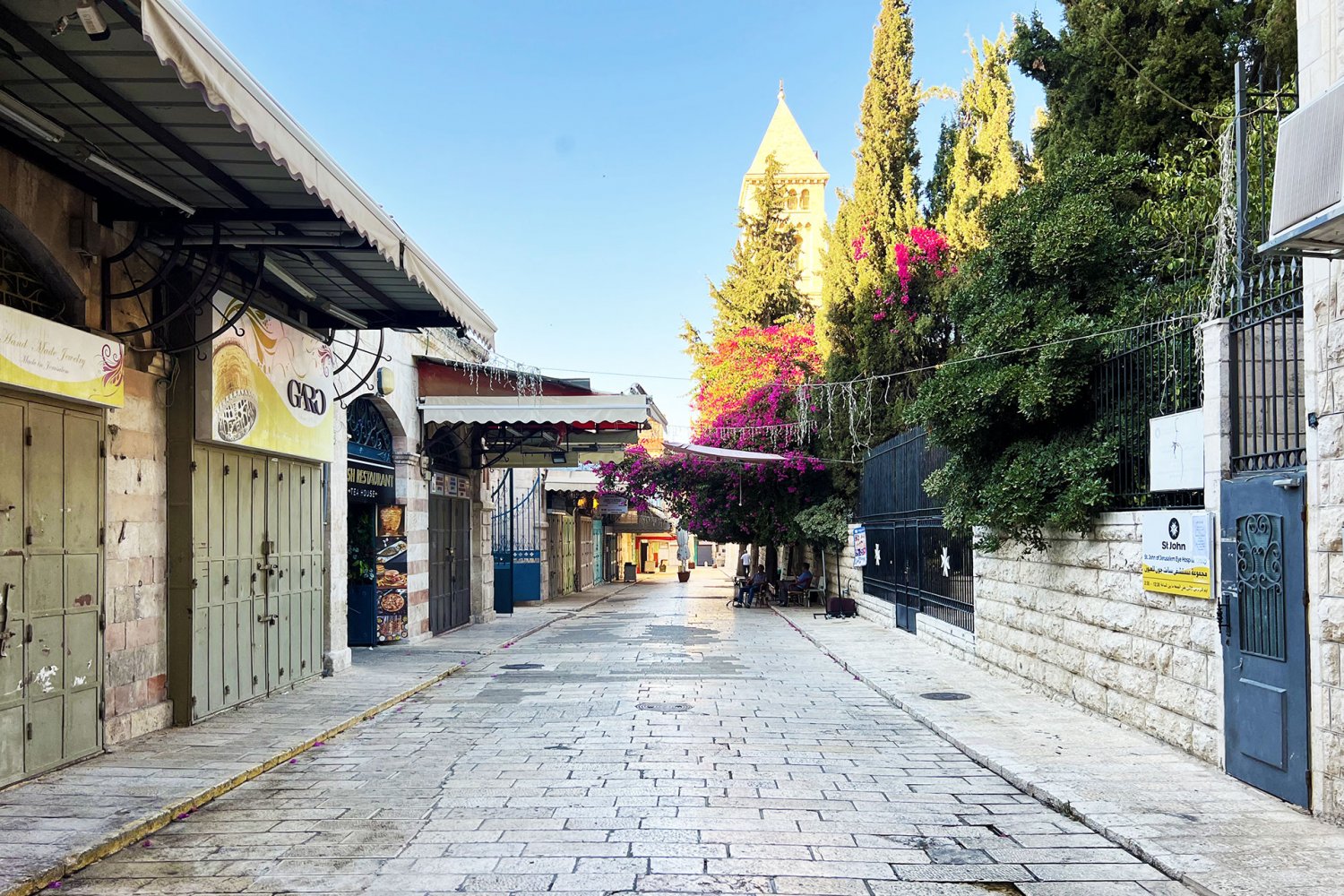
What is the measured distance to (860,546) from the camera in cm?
2375

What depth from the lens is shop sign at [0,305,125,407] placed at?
704 cm

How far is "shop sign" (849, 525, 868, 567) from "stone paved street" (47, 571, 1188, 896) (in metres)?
11.9

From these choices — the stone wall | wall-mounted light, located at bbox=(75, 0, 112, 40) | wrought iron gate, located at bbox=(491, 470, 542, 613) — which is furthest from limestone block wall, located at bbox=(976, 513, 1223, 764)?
wrought iron gate, located at bbox=(491, 470, 542, 613)

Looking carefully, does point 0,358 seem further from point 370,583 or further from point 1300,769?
point 370,583

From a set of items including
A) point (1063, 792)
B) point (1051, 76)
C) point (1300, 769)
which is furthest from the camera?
point (1051, 76)

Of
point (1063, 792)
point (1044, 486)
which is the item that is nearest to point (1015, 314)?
point (1044, 486)

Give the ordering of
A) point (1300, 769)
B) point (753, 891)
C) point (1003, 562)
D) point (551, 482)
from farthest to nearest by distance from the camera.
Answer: point (551, 482) < point (1003, 562) < point (1300, 769) < point (753, 891)

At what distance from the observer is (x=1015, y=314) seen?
38.1 ft

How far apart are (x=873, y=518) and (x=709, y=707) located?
40.5ft

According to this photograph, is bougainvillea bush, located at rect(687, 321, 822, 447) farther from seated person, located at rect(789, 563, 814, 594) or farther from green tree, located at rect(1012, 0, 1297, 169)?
green tree, located at rect(1012, 0, 1297, 169)

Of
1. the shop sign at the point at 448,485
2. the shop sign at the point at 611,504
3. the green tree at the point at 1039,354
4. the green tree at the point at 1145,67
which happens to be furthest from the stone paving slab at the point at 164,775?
the shop sign at the point at 611,504

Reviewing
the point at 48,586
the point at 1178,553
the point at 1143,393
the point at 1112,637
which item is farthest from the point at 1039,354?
the point at 48,586

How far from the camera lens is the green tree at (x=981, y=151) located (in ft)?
81.4

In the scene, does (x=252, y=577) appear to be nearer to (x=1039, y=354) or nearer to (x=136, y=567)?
(x=136, y=567)
